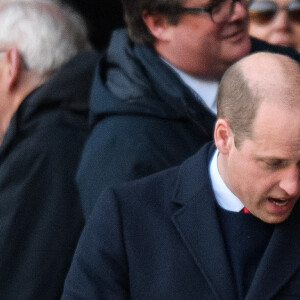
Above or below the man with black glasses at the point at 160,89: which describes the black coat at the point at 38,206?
below

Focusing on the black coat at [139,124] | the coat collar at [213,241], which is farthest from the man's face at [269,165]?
the black coat at [139,124]

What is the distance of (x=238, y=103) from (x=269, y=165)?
205 mm

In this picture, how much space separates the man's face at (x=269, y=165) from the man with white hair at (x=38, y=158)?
3.13ft

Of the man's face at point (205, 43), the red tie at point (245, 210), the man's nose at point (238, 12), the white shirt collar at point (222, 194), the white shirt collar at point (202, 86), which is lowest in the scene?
the white shirt collar at point (202, 86)

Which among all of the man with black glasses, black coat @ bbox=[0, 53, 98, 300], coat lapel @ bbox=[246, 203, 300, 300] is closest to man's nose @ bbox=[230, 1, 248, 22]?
the man with black glasses

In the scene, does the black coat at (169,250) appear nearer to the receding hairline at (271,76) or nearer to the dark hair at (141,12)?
the receding hairline at (271,76)

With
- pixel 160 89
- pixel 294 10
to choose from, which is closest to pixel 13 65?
pixel 160 89

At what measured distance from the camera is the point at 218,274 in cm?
249

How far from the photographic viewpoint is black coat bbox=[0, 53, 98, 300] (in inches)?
125

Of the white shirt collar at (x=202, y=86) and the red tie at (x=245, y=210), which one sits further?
the white shirt collar at (x=202, y=86)

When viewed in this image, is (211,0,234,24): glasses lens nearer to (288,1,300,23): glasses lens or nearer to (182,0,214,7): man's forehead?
(182,0,214,7): man's forehead

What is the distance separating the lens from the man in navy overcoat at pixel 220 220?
2.38m

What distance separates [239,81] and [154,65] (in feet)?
2.29

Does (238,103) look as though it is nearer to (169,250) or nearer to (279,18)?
(169,250)
